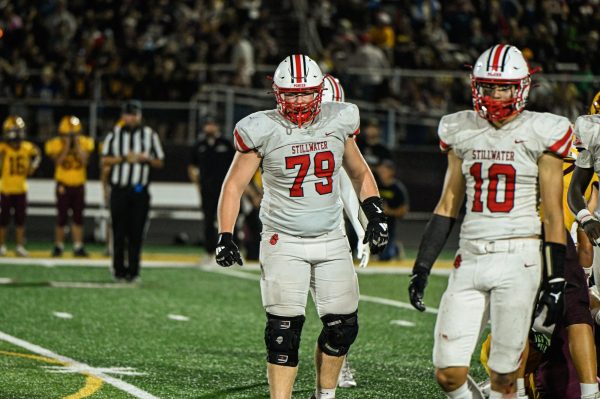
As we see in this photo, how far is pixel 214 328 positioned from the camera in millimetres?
8648

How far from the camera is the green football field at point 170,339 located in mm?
6414

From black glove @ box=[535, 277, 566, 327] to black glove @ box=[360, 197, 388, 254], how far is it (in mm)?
984

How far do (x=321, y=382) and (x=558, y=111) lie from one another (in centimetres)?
990

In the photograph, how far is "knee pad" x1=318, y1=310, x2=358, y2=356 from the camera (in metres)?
5.48

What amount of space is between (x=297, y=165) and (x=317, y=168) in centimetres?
10

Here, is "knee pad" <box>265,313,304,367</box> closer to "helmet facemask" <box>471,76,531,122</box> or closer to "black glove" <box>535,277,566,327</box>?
"black glove" <box>535,277,566,327</box>

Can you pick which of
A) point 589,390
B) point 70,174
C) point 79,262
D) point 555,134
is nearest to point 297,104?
point 555,134

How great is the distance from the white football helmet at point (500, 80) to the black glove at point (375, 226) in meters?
0.87

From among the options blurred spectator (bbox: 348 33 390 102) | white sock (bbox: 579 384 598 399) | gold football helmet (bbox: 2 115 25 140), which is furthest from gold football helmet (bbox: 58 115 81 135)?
white sock (bbox: 579 384 598 399)

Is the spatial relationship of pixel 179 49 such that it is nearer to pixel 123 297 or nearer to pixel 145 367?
pixel 123 297

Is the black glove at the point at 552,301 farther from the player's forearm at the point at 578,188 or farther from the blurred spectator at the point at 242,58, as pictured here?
the blurred spectator at the point at 242,58

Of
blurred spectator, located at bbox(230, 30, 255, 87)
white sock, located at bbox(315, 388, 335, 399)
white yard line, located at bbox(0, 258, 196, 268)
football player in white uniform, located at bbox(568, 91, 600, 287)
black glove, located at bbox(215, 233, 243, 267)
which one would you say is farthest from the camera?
blurred spectator, located at bbox(230, 30, 255, 87)

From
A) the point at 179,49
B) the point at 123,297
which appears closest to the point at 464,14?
the point at 179,49

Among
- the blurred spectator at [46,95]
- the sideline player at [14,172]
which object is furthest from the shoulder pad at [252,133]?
the blurred spectator at [46,95]
